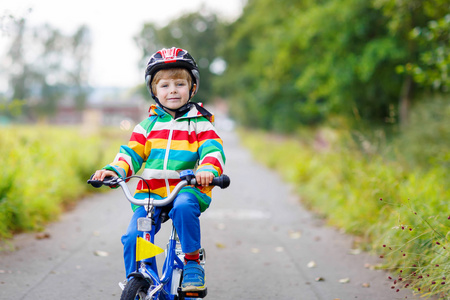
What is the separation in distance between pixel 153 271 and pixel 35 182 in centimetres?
576

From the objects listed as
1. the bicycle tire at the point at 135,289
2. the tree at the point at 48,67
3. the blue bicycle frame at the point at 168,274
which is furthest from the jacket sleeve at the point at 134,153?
the tree at the point at 48,67

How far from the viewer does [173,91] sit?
373cm

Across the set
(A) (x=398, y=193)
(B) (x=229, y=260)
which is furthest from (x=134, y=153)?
(A) (x=398, y=193)

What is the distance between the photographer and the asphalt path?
15.8 feet

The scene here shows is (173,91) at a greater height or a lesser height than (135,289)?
greater

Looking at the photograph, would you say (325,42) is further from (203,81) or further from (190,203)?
(203,81)

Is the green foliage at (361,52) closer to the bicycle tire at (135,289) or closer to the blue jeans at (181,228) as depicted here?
the blue jeans at (181,228)

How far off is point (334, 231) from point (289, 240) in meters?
0.98

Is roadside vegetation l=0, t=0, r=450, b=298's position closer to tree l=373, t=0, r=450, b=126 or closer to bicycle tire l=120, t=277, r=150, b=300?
tree l=373, t=0, r=450, b=126

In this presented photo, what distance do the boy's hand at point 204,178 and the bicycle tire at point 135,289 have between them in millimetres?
689

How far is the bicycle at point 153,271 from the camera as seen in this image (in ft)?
10.2

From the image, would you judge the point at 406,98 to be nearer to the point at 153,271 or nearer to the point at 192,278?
the point at 192,278

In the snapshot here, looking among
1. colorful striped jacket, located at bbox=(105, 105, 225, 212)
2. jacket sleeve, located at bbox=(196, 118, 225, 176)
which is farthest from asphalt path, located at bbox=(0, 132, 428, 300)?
jacket sleeve, located at bbox=(196, 118, 225, 176)

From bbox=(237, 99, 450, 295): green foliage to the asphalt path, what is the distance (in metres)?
0.29
